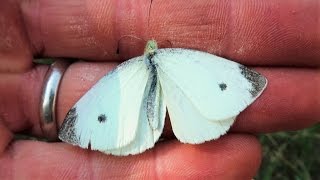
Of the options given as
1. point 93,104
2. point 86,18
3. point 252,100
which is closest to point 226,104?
point 252,100

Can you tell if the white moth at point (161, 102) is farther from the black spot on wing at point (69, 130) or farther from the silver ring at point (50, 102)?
the silver ring at point (50, 102)

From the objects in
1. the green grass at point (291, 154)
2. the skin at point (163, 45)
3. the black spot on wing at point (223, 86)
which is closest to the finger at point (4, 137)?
the skin at point (163, 45)

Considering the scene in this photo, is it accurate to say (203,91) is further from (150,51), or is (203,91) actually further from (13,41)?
(13,41)

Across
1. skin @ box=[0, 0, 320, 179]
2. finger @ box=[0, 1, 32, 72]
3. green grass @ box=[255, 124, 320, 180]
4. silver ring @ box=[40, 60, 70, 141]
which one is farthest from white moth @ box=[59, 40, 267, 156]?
green grass @ box=[255, 124, 320, 180]

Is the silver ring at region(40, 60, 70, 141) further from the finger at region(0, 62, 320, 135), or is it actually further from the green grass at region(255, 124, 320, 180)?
the green grass at region(255, 124, 320, 180)

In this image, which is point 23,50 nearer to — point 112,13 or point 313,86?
point 112,13

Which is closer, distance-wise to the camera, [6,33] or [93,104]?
[93,104]

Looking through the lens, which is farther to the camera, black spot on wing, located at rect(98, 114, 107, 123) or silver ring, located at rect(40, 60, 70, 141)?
silver ring, located at rect(40, 60, 70, 141)
